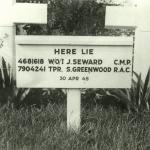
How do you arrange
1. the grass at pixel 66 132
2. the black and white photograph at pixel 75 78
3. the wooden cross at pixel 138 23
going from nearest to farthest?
the grass at pixel 66 132
the black and white photograph at pixel 75 78
the wooden cross at pixel 138 23

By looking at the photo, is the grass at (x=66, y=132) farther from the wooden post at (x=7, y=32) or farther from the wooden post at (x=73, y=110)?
the wooden post at (x=7, y=32)

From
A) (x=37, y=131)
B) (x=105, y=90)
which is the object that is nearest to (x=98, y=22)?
(x=105, y=90)

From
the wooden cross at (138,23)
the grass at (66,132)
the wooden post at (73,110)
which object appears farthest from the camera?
the wooden cross at (138,23)

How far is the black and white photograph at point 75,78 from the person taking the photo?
437cm

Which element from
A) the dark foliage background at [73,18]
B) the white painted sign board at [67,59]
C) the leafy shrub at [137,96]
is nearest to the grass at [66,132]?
the leafy shrub at [137,96]

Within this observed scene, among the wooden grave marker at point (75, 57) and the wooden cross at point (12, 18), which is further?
the wooden cross at point (12, 18)

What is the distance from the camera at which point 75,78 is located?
445 centimetres

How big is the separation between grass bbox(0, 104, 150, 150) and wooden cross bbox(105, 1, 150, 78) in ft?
2.15

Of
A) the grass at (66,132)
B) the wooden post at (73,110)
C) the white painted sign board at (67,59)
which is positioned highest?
the white painted sign board at (67,59)

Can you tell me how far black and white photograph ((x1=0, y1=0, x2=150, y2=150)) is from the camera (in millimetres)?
4367

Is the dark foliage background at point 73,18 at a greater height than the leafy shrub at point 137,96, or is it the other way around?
the dark foliage background at point 73,18

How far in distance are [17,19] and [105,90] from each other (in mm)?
1223

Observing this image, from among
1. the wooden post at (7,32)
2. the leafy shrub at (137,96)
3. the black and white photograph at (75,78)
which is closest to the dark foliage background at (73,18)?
the black and white photograph at (75,78)

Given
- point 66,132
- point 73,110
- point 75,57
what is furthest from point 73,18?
point 66,132
